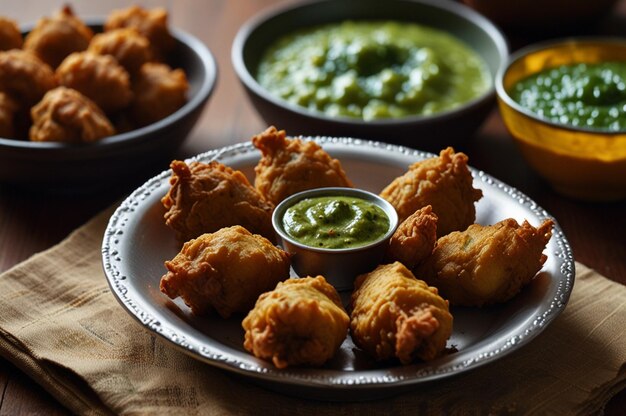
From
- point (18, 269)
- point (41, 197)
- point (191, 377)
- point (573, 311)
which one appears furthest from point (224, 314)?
point (41, 197)

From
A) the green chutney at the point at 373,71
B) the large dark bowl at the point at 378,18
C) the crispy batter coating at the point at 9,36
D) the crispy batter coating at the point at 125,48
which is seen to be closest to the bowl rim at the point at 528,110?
the large dark bowl at the point at 378,18

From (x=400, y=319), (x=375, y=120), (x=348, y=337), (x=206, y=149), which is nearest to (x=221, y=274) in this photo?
(x=348, y=337)

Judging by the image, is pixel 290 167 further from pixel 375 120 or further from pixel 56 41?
pixel 56 41

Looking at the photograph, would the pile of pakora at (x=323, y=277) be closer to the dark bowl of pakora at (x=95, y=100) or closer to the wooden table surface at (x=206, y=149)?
the wooden table surface at (x=206, y=149)

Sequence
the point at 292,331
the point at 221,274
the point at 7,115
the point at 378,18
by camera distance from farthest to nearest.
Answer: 1. the point at 378,18
2. the point at 7,115
3. the point at 221,274
4. the point at 292,331

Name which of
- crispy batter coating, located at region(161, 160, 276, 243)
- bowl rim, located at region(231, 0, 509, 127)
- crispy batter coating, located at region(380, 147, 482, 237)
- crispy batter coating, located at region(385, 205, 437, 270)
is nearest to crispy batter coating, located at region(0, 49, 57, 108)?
A: bowl rim, located at region(231, 0, 509, 127)

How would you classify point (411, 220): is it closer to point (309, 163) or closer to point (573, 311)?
point (309, 163)
